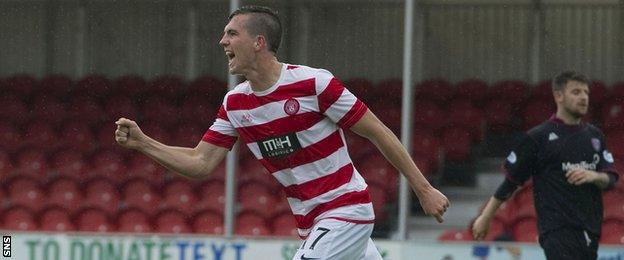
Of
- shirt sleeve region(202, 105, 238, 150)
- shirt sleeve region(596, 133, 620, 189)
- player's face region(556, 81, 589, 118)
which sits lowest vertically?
shirt sleeve region(596, 133, 620, 189)

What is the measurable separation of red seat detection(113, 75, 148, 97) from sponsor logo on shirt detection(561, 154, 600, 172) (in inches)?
304

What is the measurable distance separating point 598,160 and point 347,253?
7.98 feet

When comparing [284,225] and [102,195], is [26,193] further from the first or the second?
[284,225]

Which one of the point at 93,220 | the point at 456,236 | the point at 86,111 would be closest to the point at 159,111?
the point at 86,111

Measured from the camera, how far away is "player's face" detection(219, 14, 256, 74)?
5.77 meters

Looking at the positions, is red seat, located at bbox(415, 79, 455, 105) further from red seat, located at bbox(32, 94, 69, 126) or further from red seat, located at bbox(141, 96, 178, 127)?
red seat, located at bbox(32, 94, 69, 126)

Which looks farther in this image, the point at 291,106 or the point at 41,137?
the point at 41,137

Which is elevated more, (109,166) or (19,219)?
(109,166)

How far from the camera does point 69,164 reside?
1307 centimetres

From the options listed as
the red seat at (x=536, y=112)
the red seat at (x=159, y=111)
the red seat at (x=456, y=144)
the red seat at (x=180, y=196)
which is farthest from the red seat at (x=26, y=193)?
the red seat at (x=536, y=112)

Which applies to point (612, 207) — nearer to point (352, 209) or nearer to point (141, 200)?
point (141, 200)

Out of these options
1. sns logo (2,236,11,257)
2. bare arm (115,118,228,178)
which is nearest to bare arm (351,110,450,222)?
bare arm (115,118,228,178)

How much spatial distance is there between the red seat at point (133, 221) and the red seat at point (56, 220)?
0.38 meters

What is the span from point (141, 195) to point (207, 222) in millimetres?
800
